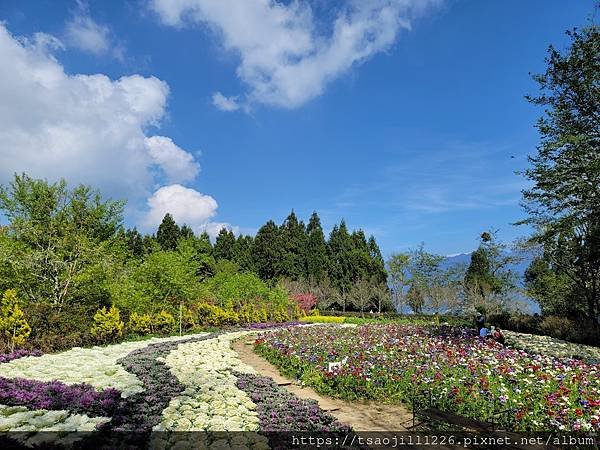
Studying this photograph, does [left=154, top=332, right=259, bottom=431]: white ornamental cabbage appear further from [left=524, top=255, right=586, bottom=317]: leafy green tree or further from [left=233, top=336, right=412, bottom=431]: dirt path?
[left=524, top=255, right=586, bottom=317]: leafy green tree

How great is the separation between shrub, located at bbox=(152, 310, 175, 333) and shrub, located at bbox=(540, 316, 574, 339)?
1538 cm

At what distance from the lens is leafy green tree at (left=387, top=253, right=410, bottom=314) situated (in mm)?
35250

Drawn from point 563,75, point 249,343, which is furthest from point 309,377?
point 563,75

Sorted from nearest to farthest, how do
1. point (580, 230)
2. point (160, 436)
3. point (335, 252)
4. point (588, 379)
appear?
point (160, 436), point (588, 379), point (580, 230), point (335, 252)

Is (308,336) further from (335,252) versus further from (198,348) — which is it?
(335,252)

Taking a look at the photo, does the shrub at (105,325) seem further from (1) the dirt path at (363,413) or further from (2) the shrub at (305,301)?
(2) the shrub at (305,301)

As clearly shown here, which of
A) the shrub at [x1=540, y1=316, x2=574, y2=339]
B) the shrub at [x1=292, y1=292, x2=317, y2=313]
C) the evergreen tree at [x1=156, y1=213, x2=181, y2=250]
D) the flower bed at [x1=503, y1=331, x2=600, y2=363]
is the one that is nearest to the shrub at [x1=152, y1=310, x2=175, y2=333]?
the flower bed at [x1=503, y1=331, x2=600, y2=363]

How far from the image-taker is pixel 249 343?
14.6 m

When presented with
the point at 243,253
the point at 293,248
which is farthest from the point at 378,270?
the point at 243,253

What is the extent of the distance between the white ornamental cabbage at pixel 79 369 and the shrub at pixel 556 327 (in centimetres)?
1556

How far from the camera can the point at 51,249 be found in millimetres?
14156

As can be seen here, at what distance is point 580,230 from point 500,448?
1763cm

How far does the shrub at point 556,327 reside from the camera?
1568 cm

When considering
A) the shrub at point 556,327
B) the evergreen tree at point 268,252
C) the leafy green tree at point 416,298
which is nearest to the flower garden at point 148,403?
the shrub at point 556,327
